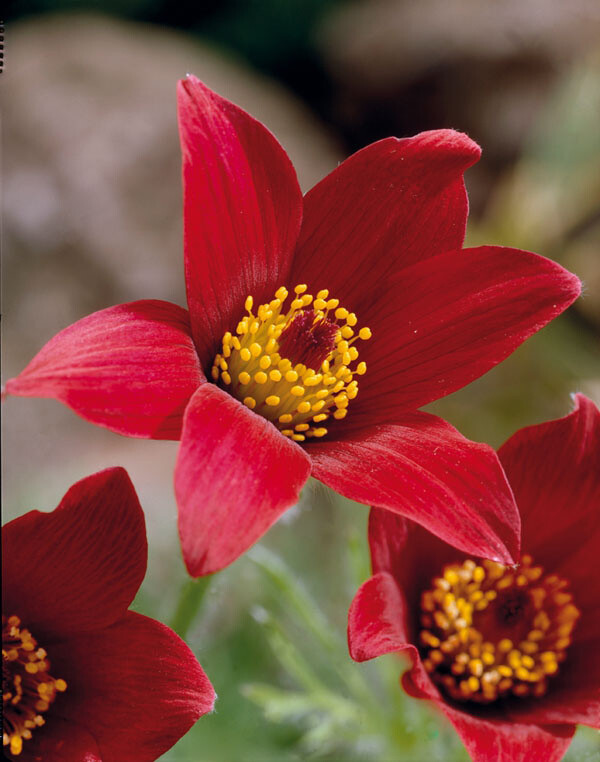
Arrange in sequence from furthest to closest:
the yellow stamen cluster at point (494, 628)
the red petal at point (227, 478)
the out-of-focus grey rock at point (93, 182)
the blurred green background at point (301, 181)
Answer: the out-of-focus grey rock at point (93, 182), the blurred green background at point (301, 181), the yellow stamen cluster at point (494, 628), the red petal at point (227, 478)

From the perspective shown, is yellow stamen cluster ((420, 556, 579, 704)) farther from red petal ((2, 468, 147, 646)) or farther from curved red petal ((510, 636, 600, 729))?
red petal ((2, 468, 147, 646))

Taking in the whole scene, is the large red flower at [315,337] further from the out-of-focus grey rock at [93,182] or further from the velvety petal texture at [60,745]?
A: the out-of-focus grey rock at [93,182]

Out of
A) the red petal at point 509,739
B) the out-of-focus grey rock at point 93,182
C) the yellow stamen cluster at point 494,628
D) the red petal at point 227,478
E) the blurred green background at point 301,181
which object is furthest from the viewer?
the out-of-focus grey rock at point 93,182

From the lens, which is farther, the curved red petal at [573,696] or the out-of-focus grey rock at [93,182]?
the out-of-focus grey rock at [93,182]

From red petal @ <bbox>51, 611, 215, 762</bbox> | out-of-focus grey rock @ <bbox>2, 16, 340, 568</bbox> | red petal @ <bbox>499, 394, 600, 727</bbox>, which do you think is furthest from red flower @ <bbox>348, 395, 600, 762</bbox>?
out-of-focus grey rock @ <bbox>2, 16, 340, 568</bbox>

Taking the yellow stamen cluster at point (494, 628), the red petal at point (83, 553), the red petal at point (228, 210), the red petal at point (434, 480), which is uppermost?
the red petal at point (228, 210)

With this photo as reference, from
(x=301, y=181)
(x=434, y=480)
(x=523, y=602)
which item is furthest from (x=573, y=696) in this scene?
(x=301, y=181)

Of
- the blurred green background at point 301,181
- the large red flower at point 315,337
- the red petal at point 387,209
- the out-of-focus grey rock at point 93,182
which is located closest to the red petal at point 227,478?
the large red flower at point 315,337
